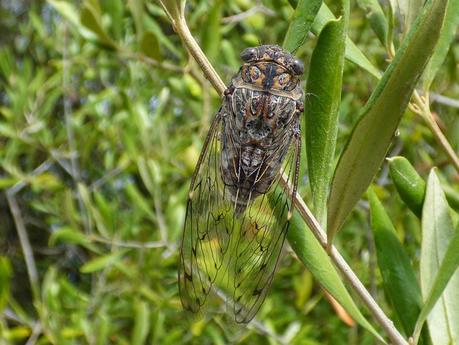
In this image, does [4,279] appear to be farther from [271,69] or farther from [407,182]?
[407,182]

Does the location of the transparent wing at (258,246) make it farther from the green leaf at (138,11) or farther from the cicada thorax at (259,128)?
the green leaf at (138,11)

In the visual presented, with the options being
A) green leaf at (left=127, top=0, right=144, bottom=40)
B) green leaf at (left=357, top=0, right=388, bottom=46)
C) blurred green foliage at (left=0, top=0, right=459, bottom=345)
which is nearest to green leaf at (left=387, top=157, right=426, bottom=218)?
green leaf at (left=357, top=0, right=388, bottom=46)

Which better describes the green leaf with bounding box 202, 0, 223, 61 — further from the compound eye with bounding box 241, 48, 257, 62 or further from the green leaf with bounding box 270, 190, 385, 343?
the green leaf with bounding box 270, 190, 385, 343

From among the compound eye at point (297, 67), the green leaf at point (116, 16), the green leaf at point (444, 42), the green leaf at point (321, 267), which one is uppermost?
the green leaf at point (444, 42)

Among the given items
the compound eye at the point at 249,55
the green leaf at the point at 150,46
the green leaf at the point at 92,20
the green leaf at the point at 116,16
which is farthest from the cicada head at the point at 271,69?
the green leaf at the point at 116,16

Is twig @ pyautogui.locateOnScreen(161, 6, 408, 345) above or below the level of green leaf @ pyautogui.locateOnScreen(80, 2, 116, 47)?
above

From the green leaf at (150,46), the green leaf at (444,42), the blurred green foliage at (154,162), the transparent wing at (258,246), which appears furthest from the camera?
the blurred green foliage at (154,162)

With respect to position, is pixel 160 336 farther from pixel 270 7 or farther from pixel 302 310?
pixel 270 7
